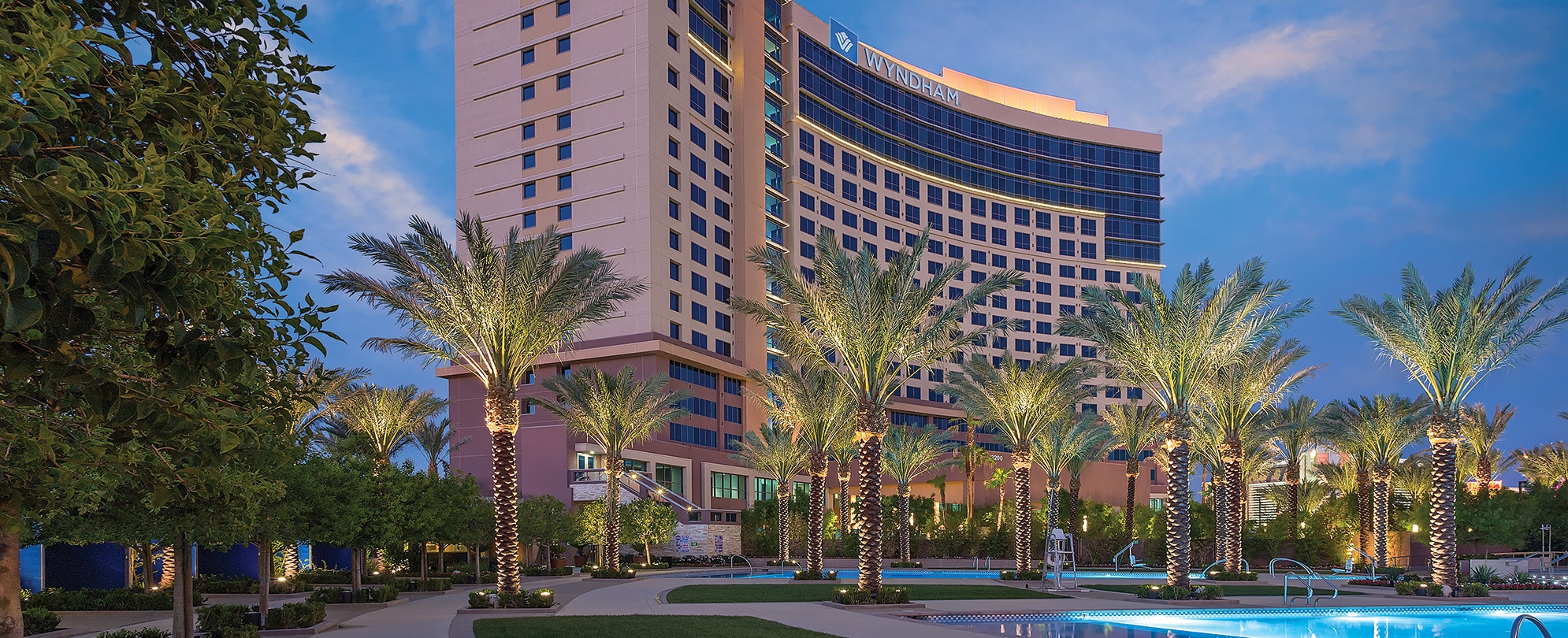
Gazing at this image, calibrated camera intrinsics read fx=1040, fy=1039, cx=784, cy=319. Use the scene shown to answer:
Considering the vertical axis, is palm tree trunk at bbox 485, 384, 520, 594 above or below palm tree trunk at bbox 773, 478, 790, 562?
above

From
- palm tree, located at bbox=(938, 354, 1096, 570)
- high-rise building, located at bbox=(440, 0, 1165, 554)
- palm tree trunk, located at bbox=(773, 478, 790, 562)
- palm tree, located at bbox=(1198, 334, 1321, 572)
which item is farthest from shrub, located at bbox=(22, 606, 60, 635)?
high-rise building, located at bbox=(440, 0, 1165, 554)

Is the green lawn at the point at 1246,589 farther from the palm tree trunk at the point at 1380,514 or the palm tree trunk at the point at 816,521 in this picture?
the palm tree trunk at the point at 1380,514

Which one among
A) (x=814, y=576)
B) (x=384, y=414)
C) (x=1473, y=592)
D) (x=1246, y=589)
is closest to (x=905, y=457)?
(x=814, y=576)

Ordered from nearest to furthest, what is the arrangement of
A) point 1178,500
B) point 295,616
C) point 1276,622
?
point 295,616, point 1276,622, point 1178,500

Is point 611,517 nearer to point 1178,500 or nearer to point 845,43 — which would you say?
point 1178,500

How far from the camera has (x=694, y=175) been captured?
78.2 meters

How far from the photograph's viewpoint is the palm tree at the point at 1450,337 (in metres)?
34.0

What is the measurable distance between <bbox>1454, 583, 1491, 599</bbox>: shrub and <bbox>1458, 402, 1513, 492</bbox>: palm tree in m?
23.7

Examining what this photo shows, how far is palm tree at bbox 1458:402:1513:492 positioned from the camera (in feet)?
195

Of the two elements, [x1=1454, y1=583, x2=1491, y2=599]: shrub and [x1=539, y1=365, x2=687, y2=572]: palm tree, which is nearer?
[x1=1454, y1=583, x2=1491, y2=599]: shrub

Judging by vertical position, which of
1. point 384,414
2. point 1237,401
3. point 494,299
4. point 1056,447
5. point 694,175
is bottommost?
point 1056,447

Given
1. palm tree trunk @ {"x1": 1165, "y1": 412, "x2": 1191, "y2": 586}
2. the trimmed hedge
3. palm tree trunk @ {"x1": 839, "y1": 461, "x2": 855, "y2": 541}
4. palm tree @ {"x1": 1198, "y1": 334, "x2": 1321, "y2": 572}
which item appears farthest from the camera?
palm tree trunk @ {"x1": 839, "y1": 461, "x2": 855, "y2": 541}

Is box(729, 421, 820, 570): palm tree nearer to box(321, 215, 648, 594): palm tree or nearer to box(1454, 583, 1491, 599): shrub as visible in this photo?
box(321, 215, 648, 594): palm tree

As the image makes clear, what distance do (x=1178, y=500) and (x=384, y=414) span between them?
3911cm
